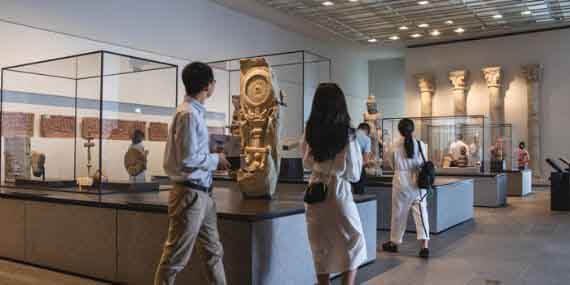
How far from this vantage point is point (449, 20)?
15.8m

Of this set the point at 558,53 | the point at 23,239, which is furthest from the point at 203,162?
the point at 558,53

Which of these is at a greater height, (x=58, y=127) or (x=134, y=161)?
(x=58, y=127)

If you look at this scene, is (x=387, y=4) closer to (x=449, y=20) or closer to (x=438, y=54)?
(x=449, y=20)

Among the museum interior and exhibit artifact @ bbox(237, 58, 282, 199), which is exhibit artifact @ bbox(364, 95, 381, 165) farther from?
exhibit artifact @ bbox(237, 58, 282, 199)

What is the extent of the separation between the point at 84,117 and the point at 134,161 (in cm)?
75

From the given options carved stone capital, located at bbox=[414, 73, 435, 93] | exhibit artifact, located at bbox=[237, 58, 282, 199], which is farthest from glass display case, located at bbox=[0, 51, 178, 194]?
carved stone capital, located at bbox=[414, 73, 435, 93]

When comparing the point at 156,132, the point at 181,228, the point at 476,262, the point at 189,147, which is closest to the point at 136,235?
the point at 181,228

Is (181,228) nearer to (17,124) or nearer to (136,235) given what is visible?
(136,235)

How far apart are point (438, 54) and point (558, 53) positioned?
4009 millimetres

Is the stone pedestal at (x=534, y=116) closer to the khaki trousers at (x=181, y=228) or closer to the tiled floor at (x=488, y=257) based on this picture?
the tiled floor at (x=488, y=257)

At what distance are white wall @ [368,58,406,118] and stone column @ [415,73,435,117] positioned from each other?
7.25 ft

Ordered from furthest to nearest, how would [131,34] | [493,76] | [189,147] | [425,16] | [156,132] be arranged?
[493,76], [425,16], [131,34], [156,132], [189,147]

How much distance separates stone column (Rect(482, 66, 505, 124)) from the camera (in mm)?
18062

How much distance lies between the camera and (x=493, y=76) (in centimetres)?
1809
